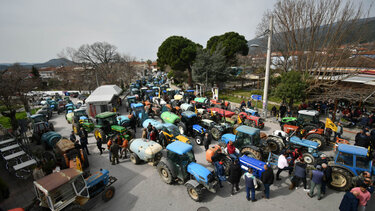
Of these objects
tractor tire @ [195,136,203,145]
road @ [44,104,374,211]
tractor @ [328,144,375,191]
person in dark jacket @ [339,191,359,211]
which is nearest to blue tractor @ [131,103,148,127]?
tractor tire @ [195,136,203,145]

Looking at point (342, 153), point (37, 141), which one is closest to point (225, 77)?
point (342, 153)

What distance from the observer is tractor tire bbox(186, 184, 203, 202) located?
574cm

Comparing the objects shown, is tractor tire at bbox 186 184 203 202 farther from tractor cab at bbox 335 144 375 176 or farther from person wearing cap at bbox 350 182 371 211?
tractor cab at bbox 335 144 375 176

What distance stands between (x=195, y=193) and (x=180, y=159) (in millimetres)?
1310

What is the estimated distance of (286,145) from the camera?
28.4 feet

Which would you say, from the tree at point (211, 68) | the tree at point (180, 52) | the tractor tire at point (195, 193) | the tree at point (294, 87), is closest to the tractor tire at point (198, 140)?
the tractor tire at point (195, 193)

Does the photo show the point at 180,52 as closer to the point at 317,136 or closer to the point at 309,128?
the point at 309,128

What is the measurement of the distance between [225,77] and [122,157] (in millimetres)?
20826

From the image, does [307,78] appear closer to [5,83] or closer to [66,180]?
[66,180]

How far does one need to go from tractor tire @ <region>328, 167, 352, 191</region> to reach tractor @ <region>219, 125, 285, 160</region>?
2301 mm

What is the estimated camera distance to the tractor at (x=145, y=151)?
7504 mm

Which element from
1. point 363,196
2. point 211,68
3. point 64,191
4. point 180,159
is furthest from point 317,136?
point 211,68

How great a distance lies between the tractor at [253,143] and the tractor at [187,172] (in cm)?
239

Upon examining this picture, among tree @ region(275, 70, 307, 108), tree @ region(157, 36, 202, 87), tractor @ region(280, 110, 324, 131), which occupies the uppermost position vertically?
tree @ region(157, 36, 202, 87)
